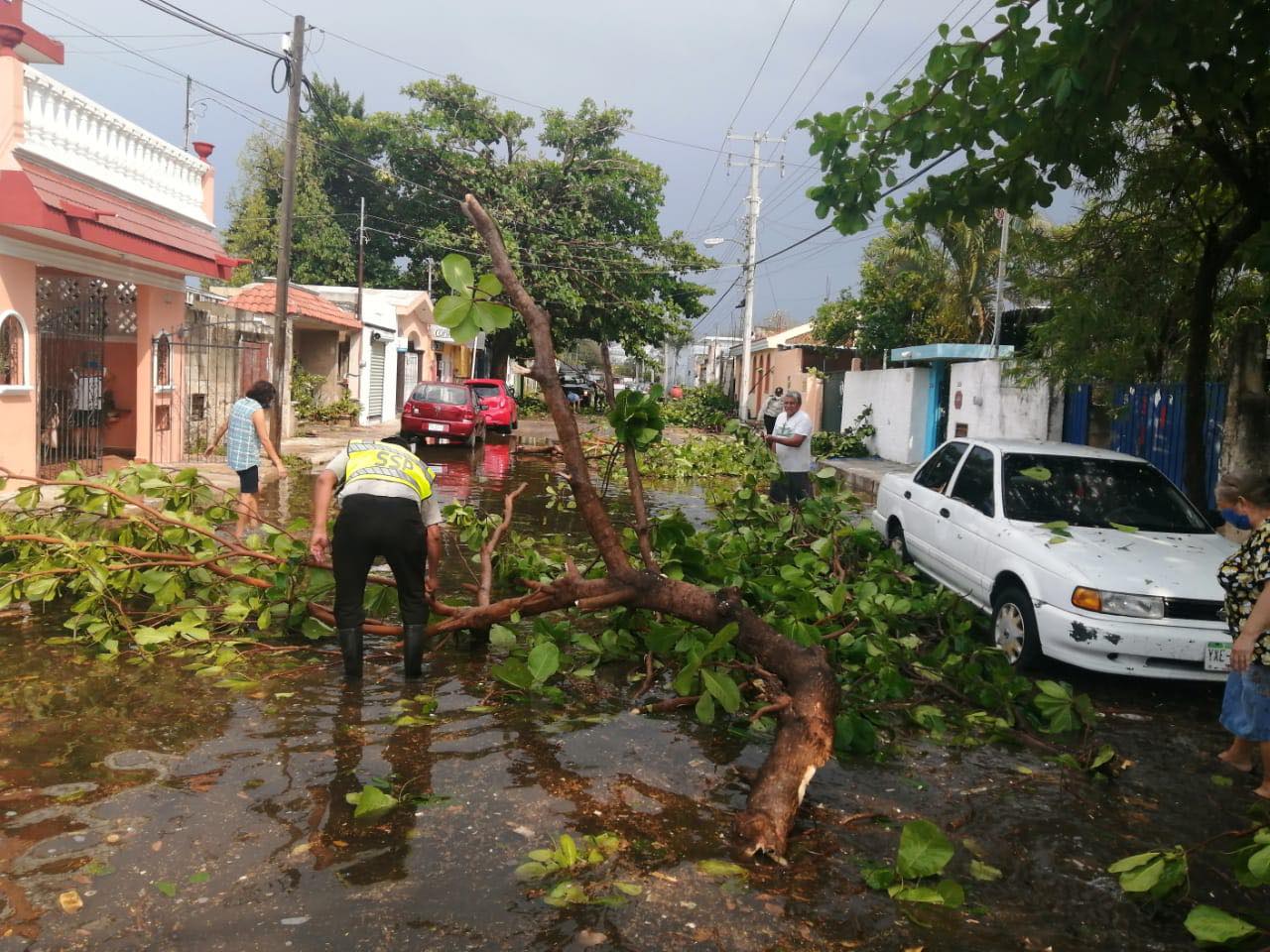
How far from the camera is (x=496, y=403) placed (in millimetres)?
28812

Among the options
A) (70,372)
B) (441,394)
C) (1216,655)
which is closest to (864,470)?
(441,394)

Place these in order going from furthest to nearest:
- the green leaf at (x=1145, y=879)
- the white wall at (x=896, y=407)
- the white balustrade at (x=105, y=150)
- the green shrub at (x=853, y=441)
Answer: the green shrub at (x=853, y=441), the white wall at (x=896, y=407), the white balustrade at (x=105, y=150), the green leaf at (x=1145, y=879)

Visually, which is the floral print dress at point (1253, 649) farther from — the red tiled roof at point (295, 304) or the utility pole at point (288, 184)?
the red tiled roof at point (295, 304)

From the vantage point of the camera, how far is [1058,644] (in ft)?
20.6

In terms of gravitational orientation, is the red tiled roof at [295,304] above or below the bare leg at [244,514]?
above

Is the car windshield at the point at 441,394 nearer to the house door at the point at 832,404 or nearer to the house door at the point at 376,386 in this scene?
the house door at the point at 376,386

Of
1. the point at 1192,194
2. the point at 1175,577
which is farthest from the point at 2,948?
the point at 1192,194

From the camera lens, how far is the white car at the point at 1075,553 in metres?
6.06

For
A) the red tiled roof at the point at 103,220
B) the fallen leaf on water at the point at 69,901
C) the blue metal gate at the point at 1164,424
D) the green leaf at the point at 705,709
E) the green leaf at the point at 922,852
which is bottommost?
the fallen leaf on water at the point at 69,901

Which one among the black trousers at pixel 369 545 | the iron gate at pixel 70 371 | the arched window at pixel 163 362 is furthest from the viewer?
the arched window at pixel 163 362

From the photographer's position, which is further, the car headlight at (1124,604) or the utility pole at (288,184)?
the utility pole at (288,184)

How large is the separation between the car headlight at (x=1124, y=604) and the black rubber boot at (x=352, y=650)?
14.0ft

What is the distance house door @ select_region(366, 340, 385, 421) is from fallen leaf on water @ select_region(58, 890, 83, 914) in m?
29.4

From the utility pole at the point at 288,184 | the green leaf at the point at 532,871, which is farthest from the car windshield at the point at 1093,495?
the utility pole at the point at 288,184
